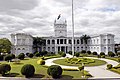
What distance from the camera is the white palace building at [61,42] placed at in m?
78.5

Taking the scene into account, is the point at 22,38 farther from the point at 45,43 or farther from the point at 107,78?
the point at 107,78

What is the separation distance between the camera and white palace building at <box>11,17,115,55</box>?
78.5 meters

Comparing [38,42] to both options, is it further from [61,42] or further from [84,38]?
[84,38]

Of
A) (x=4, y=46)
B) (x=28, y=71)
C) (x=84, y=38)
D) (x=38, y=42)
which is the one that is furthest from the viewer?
(x=84, y=38)

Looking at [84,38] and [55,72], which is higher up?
[84,38]

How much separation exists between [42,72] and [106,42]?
59913 mm

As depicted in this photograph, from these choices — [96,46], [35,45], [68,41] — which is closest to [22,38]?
[35,45]

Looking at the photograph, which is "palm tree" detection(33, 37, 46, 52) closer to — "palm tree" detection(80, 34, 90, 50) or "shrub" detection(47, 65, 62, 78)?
"palm tree" detection(80, 34, 90, 50)

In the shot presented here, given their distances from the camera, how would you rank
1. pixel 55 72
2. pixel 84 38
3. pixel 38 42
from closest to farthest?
pixel 55 72 → pixel 38 42 → pixel 84 38

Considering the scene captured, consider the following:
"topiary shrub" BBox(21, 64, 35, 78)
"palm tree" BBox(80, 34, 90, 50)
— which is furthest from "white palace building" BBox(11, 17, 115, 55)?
"topiary shrub" BBox(21, 64, 35, 78)

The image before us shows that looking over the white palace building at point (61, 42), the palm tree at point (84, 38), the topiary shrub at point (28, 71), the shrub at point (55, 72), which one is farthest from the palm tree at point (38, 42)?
the shrub at point (55, 72)

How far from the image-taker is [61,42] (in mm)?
98875

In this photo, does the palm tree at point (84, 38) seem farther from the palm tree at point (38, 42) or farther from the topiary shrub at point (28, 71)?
the topiary shrub at point (28, 71)

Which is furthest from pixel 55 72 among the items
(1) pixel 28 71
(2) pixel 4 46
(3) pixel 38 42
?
(3) pixel 38 42
